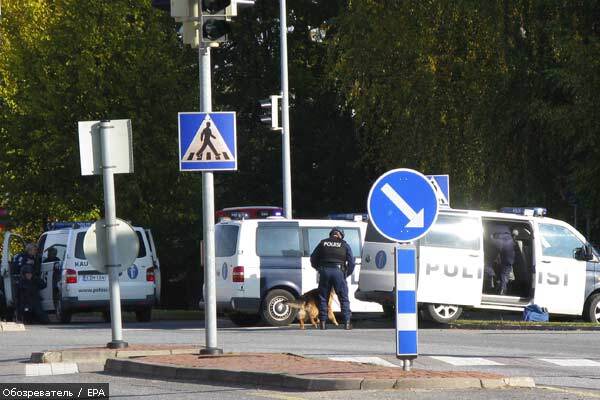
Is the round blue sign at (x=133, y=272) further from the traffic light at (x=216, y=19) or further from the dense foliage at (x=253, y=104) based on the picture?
the traffic light at (x=216, y=19)

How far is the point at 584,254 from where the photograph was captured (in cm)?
2700

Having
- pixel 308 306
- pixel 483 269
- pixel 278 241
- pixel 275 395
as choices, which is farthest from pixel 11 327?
pixel 275 395

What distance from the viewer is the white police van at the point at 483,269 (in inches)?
1013

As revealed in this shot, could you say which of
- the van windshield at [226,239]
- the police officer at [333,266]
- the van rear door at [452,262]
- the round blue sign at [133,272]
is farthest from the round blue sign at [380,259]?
the round blue sign at [133,272]

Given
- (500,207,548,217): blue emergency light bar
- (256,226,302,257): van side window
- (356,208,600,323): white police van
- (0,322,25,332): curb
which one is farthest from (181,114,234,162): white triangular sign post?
(500,207,548,217): blue emergency light bar

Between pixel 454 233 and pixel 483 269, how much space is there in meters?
1.02

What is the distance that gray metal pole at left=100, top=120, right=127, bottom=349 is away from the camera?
17422 millimetres

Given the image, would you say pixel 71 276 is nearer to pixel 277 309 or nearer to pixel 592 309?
pixel 277 309

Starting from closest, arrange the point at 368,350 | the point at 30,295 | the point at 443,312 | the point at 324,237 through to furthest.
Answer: the point at 368,350
the point at 443,312
the point at 324,237
the point at 30,295

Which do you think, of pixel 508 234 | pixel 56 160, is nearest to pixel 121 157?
pixel 508 234

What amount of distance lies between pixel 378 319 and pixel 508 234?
3425 millimetres

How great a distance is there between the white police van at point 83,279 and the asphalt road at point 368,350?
2.62m

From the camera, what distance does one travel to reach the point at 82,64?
45.8 metres

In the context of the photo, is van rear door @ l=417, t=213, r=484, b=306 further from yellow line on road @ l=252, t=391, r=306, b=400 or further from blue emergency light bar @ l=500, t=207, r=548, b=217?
yellow line on road @ l=252, t=391, r=306, b=400
